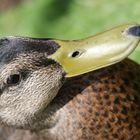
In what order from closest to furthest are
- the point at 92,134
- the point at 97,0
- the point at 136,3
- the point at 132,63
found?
the point at 92,134 < the point at 132,63 < the point at 136,3 < the point at 97,0

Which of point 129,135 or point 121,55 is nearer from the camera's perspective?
point 121,55

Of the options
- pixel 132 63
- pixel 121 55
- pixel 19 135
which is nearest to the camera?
pixel 121 55

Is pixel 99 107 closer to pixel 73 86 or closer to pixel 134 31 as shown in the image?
pixel 73 86

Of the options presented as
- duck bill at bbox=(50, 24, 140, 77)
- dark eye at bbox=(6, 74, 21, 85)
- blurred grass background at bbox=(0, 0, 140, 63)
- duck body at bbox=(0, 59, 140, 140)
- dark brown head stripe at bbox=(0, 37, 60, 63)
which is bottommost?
blurred grass background at bbox=(0, 0, 140, 63)

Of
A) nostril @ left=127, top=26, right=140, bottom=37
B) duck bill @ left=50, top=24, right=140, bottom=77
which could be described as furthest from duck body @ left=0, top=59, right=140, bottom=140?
nostril @ left=127, top=26, right=140, bottom=37

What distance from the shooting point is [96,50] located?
236cm

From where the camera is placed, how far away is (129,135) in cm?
247

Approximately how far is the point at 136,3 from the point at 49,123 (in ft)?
4.86

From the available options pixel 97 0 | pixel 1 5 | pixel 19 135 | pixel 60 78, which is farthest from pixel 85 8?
pixel 60 78

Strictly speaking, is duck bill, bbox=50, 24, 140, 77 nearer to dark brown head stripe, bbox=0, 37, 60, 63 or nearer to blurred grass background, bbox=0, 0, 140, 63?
dark brown head stripe, bbox=0, 37, 60, 63

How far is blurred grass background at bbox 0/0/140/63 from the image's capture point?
3842 millimetres

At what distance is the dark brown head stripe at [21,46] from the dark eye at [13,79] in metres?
0.07

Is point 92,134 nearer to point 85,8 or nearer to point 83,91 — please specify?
point 83,91

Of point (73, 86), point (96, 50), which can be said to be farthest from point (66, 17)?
point (96, 50)
